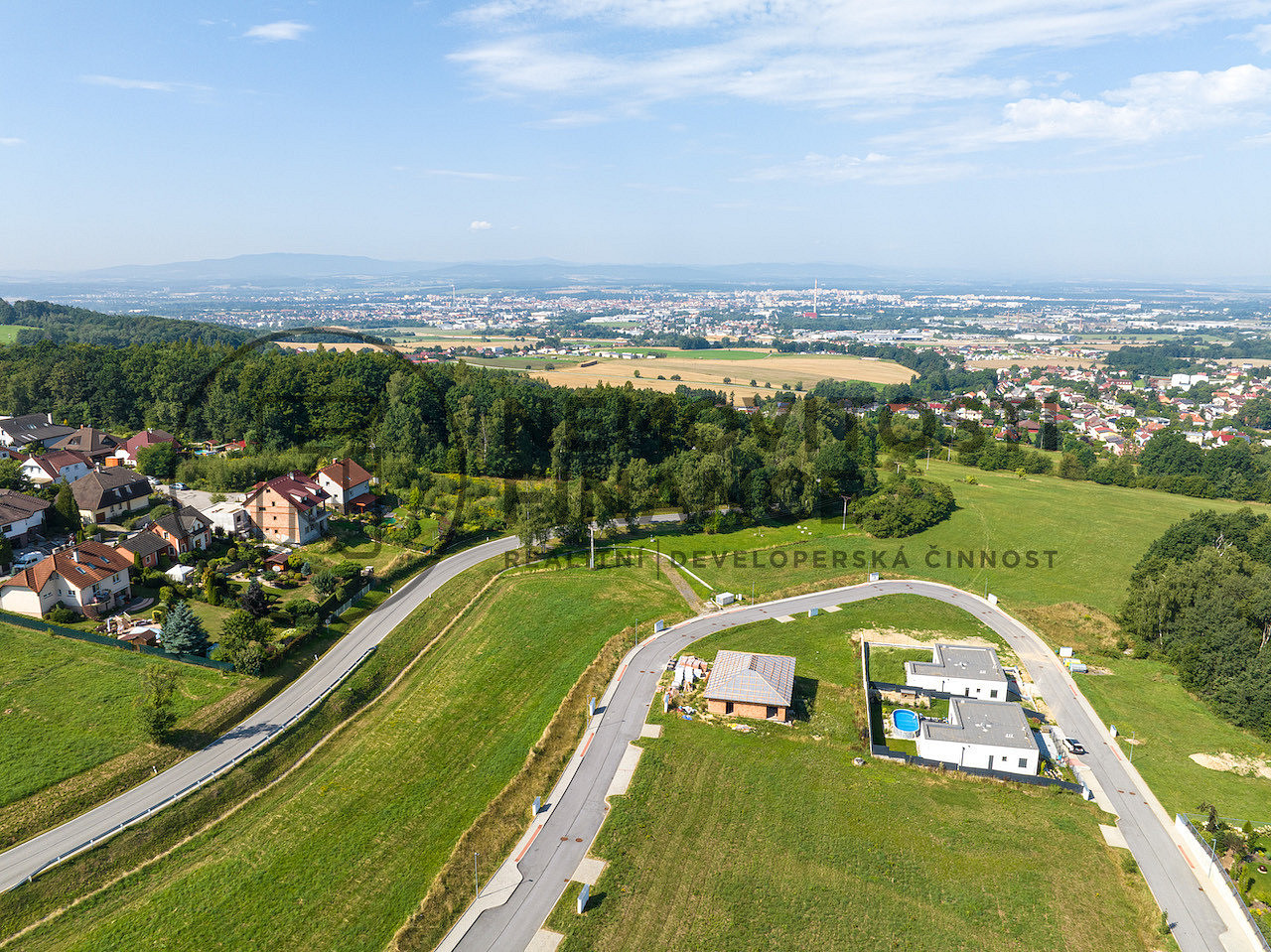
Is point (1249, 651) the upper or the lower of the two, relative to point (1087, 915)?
upper

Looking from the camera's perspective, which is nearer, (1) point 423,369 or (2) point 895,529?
(2) point 895,529

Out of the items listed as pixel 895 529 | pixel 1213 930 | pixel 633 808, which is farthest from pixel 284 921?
pixel 895 529

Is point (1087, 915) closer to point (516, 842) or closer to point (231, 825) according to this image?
point (516, 842)

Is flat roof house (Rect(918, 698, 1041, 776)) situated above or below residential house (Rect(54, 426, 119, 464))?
below

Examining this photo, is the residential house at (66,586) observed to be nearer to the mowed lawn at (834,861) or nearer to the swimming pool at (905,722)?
the mowed lawn at (834,861)

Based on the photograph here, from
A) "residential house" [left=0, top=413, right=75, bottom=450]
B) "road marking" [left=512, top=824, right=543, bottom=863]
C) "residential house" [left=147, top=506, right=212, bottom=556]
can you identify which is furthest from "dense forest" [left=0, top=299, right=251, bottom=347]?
"road marking" [left=512, top=824, right=543, bottom=863]

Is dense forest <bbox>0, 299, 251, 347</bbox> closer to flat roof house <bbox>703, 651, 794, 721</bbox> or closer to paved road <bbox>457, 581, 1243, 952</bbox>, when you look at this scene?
paved road <bbox>457, 581, 1243, 952</bbox>

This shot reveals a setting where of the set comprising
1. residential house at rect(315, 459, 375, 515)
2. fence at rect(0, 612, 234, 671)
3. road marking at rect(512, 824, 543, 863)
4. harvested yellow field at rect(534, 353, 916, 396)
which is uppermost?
harvested yellow field at rect(534, 353, 916, 396)
